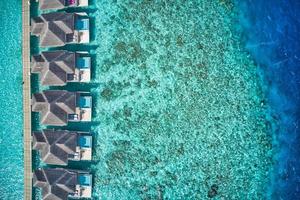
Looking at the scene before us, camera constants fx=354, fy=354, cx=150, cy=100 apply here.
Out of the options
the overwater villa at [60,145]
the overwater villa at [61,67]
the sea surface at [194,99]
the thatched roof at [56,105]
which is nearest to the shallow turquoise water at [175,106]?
the sea surface at [194,99]

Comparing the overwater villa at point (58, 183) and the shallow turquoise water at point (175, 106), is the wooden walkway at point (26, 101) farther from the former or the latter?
the shallow turquoise water at point (175, 106)

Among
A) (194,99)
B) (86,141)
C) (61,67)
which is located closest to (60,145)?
(86,141)

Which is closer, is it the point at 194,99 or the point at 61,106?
the point at 61,106

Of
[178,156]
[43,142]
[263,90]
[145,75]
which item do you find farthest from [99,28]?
[263,90]

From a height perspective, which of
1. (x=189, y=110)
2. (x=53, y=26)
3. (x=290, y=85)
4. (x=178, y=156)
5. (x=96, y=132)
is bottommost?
(x=178, y=156)

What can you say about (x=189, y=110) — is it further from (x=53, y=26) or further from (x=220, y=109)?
(x=53, y=26)

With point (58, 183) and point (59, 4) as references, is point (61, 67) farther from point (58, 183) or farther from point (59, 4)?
point (58, 183)

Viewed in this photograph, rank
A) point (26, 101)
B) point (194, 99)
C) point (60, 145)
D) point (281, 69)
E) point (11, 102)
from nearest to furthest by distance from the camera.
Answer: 1. point (60, 145)
2. point (281, 69)
3. point (194, 99)
4. point (26, 101)
5. point (11, 102)
